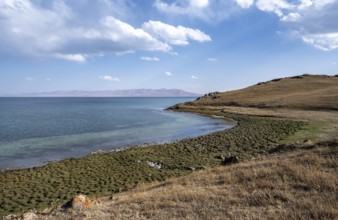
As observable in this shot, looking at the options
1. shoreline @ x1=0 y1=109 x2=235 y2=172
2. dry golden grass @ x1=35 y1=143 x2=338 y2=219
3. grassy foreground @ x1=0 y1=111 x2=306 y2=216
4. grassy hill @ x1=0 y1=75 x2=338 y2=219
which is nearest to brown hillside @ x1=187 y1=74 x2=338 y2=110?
grassy hill @ x1=0 y1=75 x2=338 y2=219

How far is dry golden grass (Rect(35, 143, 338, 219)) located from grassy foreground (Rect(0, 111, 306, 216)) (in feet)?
24.4

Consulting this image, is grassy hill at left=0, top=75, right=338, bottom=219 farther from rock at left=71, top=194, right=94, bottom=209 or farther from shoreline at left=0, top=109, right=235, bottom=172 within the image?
shoreline at left=0, top=109, right=235, bottom=172

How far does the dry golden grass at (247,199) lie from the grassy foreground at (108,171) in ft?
24.4

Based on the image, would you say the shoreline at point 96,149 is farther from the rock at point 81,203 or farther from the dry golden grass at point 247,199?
the dry golden grass at point 247,199

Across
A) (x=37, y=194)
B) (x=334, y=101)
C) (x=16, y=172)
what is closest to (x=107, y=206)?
(x=37, y=194)

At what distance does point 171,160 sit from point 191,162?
206cm

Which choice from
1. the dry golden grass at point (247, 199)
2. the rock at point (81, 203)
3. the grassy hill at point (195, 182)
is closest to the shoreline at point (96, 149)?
the grassy hill at point (195, 182)

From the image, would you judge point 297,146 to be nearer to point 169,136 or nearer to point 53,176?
point 53,176

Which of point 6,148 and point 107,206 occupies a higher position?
point 107,206

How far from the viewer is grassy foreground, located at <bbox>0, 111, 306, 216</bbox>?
2061 cm

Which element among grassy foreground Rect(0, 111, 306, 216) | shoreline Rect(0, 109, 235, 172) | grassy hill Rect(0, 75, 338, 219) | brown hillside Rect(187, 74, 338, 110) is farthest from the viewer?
brown hillside Rect(187, 74, 338, 110)

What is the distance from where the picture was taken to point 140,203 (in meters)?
12.7

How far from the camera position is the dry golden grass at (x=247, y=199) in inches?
394

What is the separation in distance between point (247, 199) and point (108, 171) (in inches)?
677
